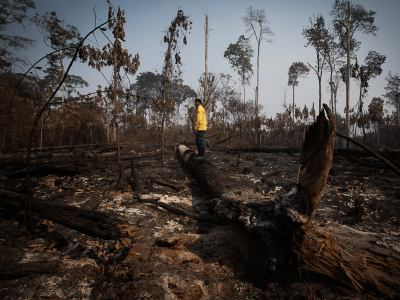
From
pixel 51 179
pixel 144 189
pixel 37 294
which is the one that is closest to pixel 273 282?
pixel 37 294

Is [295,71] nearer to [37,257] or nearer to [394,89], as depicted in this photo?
[394,89]

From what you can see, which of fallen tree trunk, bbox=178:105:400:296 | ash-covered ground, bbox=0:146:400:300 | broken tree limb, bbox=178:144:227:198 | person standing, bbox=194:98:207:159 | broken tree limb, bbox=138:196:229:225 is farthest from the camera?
person standing, bbox=194:98:207:159

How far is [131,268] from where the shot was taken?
1989 millimetres

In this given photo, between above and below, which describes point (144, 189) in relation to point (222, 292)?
above

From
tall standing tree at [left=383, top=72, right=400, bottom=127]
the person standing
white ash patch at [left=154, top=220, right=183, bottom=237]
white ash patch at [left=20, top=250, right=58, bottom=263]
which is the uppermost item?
tall standing tree at [left=383, top=72, right=400, bottom=127]

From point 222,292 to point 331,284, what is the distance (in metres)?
0.97

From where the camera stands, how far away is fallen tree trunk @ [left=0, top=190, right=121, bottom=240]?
2084 mm

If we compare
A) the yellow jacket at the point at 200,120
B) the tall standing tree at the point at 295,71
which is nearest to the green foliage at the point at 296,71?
the tall standing tree at the point at 295,71

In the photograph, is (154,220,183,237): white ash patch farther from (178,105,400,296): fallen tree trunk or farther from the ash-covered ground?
(178,105,400,296): fallen tree trunk

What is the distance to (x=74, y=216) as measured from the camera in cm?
225

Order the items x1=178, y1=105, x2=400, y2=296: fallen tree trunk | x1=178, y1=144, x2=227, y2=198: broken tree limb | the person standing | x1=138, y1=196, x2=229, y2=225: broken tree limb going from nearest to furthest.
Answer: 1. x1=178, y1=105, x2=400, y2=296: fallen tree trunk
2. x1=138, y1=196, x2=229, y2=225: broken tree limb
3. x1=178, y1=144, x2=227, y2=198: broken tree limb
4. the person standing

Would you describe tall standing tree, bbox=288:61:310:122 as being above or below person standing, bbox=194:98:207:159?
above

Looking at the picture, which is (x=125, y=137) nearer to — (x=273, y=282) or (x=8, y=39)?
(x=8, y=39)

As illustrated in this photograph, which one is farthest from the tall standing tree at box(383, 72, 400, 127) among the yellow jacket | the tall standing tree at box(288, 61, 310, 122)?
the yellow jacket
